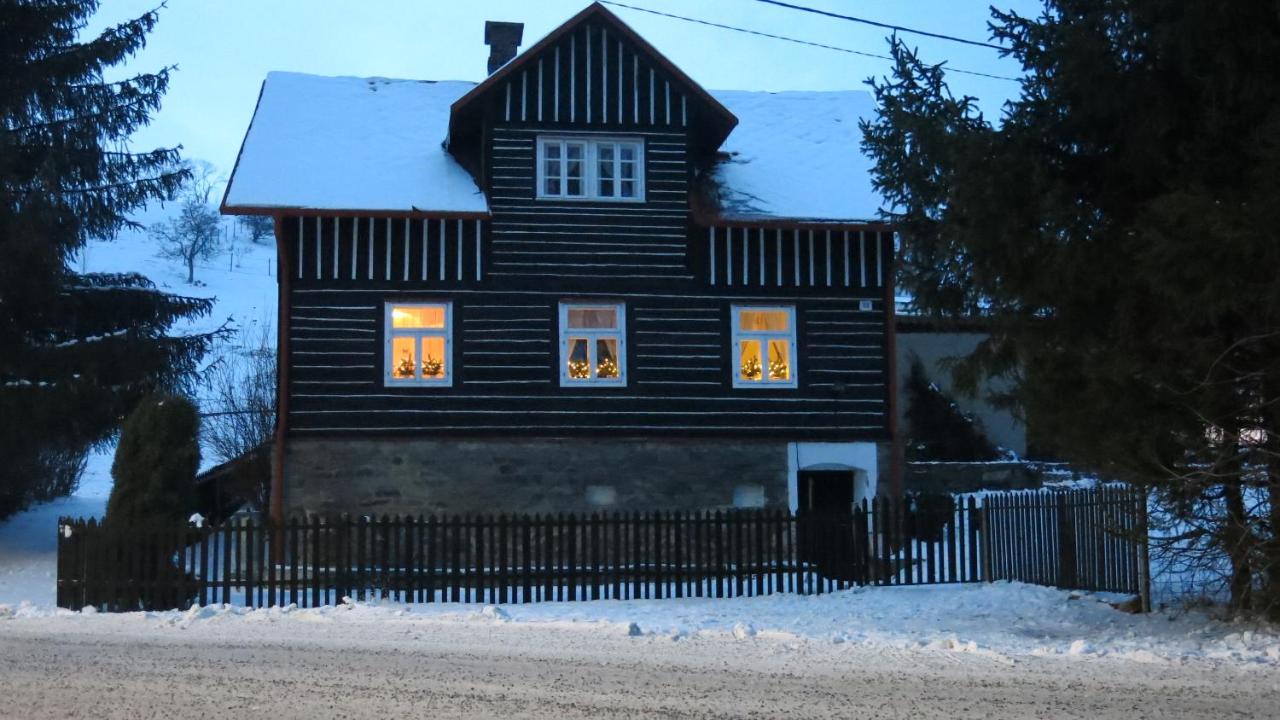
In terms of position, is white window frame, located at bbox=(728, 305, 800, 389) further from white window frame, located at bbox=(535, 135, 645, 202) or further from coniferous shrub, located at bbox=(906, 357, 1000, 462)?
coniferous shrub, located at bbox=(906, 357, 1000, 462)

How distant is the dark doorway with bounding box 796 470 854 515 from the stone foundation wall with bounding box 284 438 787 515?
159cm

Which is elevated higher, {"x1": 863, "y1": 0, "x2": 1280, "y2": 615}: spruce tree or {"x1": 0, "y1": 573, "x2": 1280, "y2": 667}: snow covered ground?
{"x1": 863, "y1": 0, "x2": 1280, "y2": 615}: spruce tree

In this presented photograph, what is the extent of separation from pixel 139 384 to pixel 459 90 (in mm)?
9073

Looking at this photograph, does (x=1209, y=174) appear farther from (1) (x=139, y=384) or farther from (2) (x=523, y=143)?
(1) (x=139, y=384)

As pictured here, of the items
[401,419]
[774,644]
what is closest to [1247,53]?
[774,644]

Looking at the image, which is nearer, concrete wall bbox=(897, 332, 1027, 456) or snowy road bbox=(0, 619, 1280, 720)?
snowy road bbox=(0, 619, 1280, 720)

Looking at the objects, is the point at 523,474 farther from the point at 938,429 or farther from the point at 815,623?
the point at 938,429

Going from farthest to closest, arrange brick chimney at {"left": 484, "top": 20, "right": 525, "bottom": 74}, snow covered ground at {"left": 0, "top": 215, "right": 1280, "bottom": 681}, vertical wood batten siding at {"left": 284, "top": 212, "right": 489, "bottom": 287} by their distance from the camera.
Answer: brick chimney at {"left": 484, "top": 20, "right": 525, "bottom": 74}, vertical wood batten siding at {"left": 284, "top": 212, "right": 489, "bottom": 287}, snow covered ground at {"left": 0, "top": 215, "right": 1280, "bottom": 681}

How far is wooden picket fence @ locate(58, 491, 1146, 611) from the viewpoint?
15.7 m

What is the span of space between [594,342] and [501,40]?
8236 mm

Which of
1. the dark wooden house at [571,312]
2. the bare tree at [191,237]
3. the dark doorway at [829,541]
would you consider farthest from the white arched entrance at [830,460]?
the bare tree at [191,237]

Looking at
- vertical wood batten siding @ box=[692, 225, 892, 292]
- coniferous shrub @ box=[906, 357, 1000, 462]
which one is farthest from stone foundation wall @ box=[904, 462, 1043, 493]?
vertical wood batten siding @ box=[692, 225, 892, 292]

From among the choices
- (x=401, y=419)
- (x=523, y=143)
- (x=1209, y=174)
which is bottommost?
(x=401, y=419)

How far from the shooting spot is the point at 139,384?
22.3 meters
